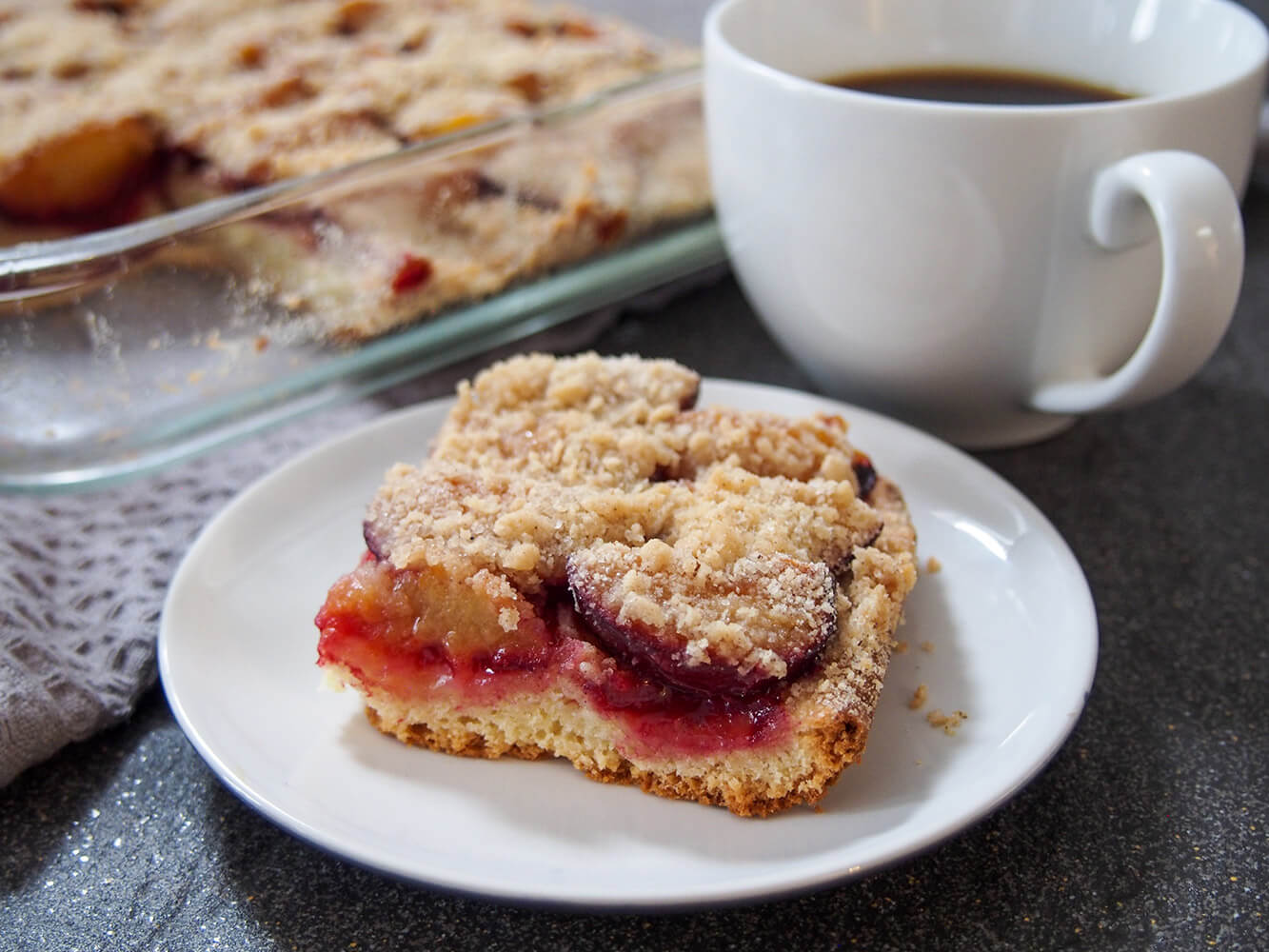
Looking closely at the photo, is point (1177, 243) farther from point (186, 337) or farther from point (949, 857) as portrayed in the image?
point (186, 337)

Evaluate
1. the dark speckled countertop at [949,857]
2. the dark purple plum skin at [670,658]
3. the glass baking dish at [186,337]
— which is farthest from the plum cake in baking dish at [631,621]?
the glass baking dish at [186,337]

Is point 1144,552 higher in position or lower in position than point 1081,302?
lower

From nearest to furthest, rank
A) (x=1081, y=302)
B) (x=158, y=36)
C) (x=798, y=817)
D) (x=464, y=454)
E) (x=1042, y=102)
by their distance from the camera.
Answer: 1. (x=798, y=817)
2. (x=464, y=454)
3. (x=1081, y=302)
4. (x=1042, y=102)
5. (x=158, y=36)

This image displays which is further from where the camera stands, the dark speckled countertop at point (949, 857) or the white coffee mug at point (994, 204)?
the white coffee mug at point (994, 204)

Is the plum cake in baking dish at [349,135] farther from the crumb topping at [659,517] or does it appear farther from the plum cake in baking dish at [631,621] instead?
the plum cake in baking dish at [631,621]

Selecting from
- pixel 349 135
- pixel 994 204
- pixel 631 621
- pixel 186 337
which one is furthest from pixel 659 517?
pixel 349 135

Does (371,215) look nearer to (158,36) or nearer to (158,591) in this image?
(158,591)

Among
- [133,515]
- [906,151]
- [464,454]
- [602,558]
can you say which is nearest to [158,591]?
[133,515]
